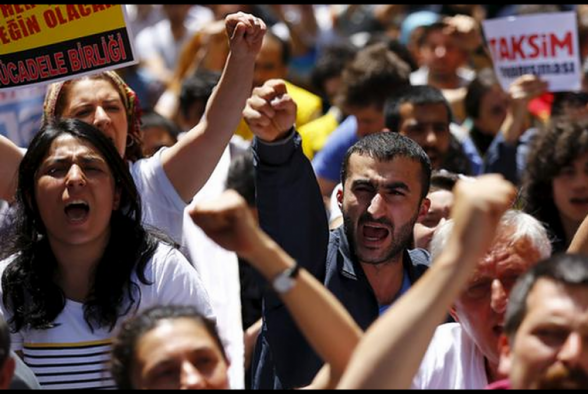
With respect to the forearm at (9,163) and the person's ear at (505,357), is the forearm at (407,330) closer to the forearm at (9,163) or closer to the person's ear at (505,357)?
the person's ear at (505,357)

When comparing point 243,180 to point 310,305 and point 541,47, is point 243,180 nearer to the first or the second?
point 541,47

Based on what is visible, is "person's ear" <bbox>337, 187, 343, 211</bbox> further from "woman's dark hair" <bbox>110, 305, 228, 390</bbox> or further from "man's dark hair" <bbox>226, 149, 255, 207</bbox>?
"man's dark hair" <bbox>226, 149, 255, 207</bbox>

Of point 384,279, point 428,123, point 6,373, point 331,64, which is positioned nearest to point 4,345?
point 6,373

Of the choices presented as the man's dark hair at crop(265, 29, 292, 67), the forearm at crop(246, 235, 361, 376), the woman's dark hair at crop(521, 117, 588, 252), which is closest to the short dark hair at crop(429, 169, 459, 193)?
the woman's dark hair at crop(521, 117, 588, 252)

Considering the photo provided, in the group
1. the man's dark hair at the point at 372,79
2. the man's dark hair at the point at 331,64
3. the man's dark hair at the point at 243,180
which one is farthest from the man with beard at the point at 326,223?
the man's dark hair at the point at 331,64

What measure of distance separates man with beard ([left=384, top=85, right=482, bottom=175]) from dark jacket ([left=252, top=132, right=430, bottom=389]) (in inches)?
81.3

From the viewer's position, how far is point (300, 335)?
3861 millimetres

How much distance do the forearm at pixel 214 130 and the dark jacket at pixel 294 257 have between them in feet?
1.75

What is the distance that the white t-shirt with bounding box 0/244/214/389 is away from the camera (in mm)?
3789

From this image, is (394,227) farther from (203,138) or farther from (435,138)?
(435,138)

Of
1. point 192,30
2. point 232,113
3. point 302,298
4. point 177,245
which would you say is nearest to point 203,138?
point 232,113

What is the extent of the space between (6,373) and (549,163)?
2.87 metres

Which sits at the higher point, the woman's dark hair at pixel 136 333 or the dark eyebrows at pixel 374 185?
the woman's dark hair at pixel 136 333

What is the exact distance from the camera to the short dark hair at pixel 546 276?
2920 mm
